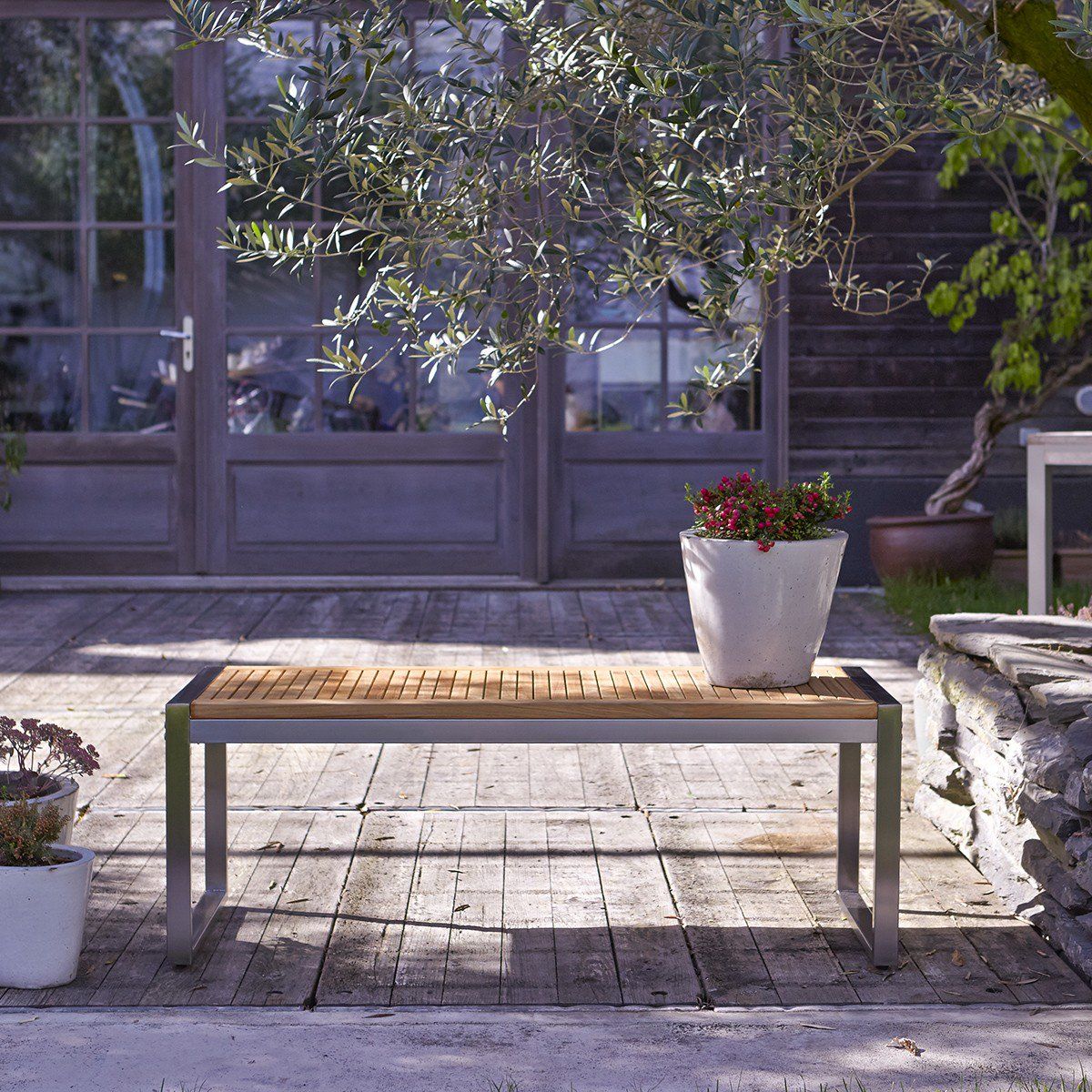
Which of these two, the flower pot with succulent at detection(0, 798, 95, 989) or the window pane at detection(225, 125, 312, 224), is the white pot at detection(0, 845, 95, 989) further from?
the window pane at detection(225, 125, 312, 224)

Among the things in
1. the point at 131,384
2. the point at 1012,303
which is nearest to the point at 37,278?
the point at 131,384

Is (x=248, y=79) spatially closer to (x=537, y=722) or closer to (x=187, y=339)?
(x=187, y=339)

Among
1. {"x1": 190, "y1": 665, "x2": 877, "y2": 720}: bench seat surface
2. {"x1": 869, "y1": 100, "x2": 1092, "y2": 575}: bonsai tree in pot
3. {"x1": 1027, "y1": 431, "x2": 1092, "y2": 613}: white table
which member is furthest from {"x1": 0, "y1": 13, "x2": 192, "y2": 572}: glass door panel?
{"x1": 190, "y1": 665, "x2": 877, "y2": 720}: bench seat surface

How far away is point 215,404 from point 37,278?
39.5 inches

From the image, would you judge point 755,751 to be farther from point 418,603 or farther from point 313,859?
point 418,603

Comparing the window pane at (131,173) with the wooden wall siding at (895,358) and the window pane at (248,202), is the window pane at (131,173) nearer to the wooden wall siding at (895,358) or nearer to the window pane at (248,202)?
the window pane at (248,202)

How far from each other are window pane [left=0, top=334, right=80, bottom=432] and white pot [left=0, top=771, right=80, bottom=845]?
182 inches

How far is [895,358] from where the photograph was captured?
7211 millimetres

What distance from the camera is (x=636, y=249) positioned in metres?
3.06

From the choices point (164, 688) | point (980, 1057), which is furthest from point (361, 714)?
point (164, 688)

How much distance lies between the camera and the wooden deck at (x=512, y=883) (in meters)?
2.56

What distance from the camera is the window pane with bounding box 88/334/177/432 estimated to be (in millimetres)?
7191

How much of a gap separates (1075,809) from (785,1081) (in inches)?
33.7

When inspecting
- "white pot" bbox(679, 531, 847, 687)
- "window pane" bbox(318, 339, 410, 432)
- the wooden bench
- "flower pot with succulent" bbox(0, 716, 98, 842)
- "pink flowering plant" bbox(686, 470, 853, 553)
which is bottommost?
"flower pot with succulent" bbox(0, 716, 98, 842)
